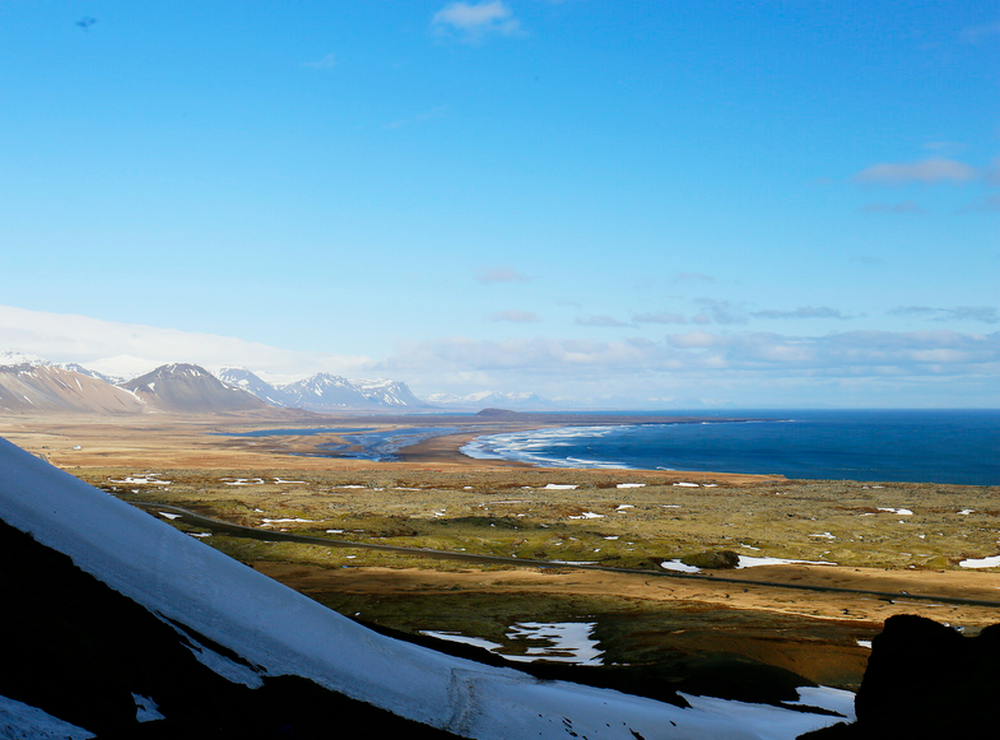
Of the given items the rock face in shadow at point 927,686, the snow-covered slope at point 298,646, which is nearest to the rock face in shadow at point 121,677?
the snow-covered slope at point 298,646

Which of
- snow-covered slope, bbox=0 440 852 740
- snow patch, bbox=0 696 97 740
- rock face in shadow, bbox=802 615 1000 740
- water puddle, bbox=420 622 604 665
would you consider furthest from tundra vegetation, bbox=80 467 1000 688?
snow patch, bbox=0 696 97 740

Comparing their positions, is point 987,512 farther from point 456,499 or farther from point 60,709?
point 60,709

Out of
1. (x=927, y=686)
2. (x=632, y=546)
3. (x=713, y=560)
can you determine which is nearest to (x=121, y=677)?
(x=927, y=686)

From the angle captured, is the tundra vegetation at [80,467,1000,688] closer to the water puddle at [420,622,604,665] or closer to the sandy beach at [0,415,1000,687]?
Answer: the sandy beach at [0,415,1000,687]

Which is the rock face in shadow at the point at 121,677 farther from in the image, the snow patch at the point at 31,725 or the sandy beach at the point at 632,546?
the sandy beach at the point at 632,546

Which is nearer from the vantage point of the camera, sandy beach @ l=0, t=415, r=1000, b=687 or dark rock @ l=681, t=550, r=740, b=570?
sandy beach @ l=0, t=415, r=1000, b=687
